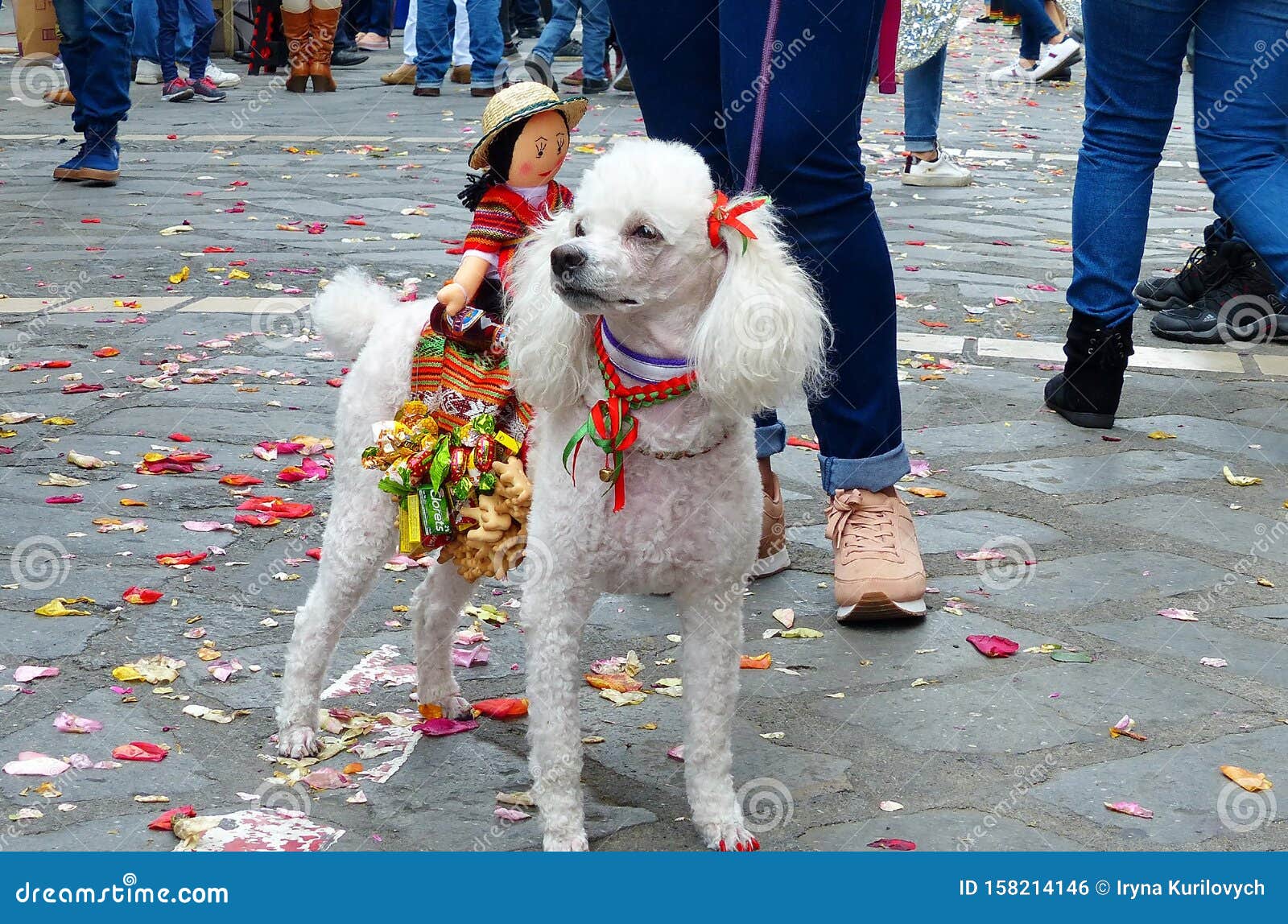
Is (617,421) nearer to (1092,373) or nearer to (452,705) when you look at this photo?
(452,705)

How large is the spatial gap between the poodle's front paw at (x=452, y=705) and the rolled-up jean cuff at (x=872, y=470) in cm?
98

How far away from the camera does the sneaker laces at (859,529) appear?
299cm

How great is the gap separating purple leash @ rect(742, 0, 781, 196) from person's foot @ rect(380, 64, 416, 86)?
10000 mm

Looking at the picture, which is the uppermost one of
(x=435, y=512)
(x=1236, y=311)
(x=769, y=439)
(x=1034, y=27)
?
(x=1034, y=27)

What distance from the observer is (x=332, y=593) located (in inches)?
97.2

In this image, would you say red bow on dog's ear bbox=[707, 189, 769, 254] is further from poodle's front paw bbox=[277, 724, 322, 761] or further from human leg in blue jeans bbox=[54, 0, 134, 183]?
human leg in blue jeans bbox=[54, 0, 134, 183]

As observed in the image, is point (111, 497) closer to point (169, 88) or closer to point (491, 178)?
point (491, 178)

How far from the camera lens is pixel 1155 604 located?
303cm

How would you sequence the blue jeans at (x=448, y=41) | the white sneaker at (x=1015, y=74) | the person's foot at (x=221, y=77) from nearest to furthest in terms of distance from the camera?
the blue jeans at (x=448, y=41) < the person's foot at (x=221, y=77) < the white sneaker at (x=1015, y=74)

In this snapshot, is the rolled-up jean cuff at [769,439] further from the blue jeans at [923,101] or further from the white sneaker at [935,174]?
the white sneaker at [935,174]

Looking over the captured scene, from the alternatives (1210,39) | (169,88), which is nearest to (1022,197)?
(1210,39)

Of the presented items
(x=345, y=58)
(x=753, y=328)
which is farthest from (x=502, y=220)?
(x=345, y=58)

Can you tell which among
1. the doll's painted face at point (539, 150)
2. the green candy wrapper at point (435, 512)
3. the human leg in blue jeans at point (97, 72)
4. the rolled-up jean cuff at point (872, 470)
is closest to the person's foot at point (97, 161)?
the human leg in blue jeans at point (97, 72)

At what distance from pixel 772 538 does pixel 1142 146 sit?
1782mm
